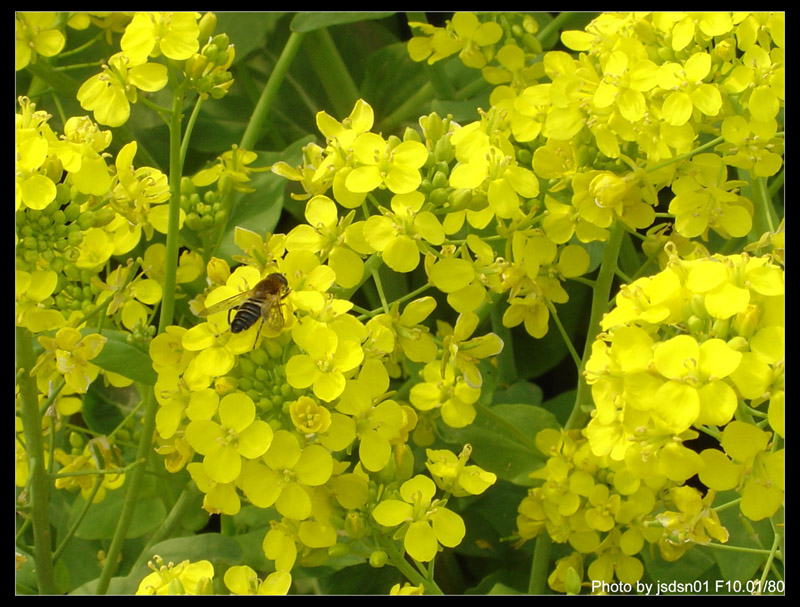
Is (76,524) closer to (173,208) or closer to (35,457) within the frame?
(35,457)

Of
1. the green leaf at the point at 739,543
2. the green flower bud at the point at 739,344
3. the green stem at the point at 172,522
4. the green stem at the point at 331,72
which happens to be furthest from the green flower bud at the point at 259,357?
the green stem at the point at 331,72

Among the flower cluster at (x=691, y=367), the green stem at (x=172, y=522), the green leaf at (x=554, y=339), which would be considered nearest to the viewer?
the flower cluster at (x=691, y=367)

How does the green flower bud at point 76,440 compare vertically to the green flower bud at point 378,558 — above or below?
above

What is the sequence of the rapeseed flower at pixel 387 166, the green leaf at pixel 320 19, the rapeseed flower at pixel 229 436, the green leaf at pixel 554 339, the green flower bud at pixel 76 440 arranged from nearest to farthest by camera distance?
the rapeseed flower at pixel 229 436
the rapeseed flower at pixel 387 166
the green leaf at pixel 320 19
the green flower bud at pixel 76 440
the green leaf at pixel 554 339

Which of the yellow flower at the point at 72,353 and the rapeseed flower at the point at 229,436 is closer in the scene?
the rapeseed flower at the point at 229,436

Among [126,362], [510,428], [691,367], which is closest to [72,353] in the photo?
[126,362]

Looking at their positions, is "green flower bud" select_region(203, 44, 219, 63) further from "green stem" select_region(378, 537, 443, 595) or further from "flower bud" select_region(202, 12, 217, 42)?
"green stem" select_region(378, 537, 443, 595)

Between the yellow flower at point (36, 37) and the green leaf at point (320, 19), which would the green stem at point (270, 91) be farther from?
the yellow flower at point (36, 37)

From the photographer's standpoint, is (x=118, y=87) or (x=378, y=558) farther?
(x=118, y=87)
